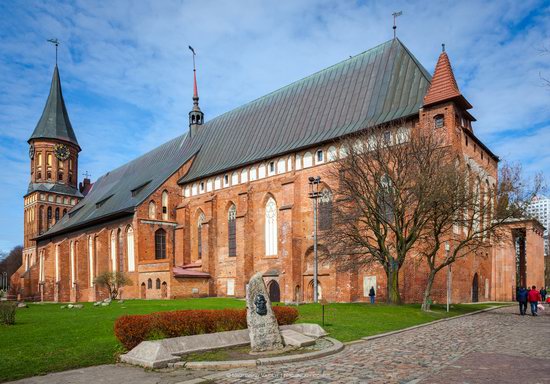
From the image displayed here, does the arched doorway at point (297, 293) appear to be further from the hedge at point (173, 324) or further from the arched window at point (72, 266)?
the arched window at point (72, 266)

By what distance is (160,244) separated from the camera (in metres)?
40.7

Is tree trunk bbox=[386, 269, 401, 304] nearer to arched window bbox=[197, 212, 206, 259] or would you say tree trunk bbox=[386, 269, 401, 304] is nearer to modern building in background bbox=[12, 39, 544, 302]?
modern building in background bbox=[12, 39, 544, 302]

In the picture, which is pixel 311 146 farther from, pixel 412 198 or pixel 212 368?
pixel 212 368

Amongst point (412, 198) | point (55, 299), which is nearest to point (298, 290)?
point (412, 198)

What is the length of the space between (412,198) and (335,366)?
13.9 meters

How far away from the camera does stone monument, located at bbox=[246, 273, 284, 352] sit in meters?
10.0

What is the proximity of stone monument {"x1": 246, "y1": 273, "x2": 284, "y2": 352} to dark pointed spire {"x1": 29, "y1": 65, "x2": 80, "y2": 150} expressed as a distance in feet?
195

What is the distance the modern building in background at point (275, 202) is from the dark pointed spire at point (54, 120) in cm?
1607

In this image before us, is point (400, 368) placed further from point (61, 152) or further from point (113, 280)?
point (61, 152)

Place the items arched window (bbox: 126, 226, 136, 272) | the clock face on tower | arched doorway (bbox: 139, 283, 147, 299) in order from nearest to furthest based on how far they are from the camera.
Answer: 1. arched doorway (bbox: 139, 283, 147, 299)
2. arched window (bbox: 126, 226, 136, 272)
3. the clock face on tower

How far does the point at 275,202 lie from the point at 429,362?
2485 cm

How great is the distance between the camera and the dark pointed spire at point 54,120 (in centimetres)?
6166

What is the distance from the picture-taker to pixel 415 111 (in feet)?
85.0

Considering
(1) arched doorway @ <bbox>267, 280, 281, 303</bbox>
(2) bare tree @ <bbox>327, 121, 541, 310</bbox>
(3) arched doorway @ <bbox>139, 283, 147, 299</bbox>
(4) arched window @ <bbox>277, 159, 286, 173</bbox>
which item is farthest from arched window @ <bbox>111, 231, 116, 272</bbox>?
(2) bare tree @ <bbox>327, 121, 541, 310</bbox>
